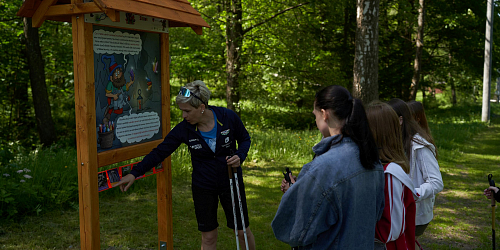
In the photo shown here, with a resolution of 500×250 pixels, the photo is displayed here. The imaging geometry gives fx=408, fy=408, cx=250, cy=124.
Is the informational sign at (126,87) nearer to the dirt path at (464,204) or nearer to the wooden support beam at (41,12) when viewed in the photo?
the wooden support beam at (41,12)

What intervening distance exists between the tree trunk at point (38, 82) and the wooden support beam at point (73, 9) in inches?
330

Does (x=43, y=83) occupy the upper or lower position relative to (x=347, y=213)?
upper

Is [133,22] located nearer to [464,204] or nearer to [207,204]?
[207,204]

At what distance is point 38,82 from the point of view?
11.1 meters

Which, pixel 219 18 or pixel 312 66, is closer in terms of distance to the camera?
pixel 219 18

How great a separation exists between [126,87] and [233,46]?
9552mm

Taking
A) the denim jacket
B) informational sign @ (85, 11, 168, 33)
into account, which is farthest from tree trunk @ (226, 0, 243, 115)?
the denim jacket

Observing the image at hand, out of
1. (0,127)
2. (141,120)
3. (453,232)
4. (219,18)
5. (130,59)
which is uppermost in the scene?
(219,18)

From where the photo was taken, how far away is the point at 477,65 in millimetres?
20984

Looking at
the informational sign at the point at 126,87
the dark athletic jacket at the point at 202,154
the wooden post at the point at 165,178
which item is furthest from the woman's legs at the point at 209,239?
the informational sign at the point at 126,87

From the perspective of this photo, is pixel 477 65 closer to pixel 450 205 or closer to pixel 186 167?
pixel 450 205

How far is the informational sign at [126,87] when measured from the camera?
358cm

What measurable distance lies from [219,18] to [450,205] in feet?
30.9

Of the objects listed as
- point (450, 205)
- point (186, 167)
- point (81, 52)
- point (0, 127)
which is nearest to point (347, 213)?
point (81, 52)
